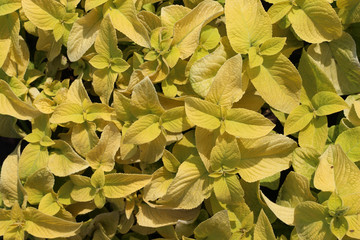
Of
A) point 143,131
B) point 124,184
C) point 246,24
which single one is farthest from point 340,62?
point 124,184

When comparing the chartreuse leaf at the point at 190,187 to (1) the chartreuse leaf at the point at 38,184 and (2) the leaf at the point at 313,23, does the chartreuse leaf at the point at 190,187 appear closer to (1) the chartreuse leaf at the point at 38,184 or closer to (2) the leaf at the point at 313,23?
(1) the chartreuse leaf at the point at 38,184

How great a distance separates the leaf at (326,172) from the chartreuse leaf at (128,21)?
63 centimetres

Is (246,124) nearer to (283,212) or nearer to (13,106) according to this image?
(283,212)

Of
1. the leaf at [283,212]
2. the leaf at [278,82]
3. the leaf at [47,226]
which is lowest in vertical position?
the leaf at [47,226]

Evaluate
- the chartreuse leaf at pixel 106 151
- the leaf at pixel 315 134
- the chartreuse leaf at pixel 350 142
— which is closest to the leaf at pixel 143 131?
the chartreuse leaf at pixel 106 151

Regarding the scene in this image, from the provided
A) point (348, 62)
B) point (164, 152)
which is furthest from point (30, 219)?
point (348, 62)

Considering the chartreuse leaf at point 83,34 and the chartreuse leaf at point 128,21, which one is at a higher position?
the chartreuse leaf at point 128,21

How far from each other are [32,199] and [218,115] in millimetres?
644

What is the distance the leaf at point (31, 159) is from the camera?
1.47 meters

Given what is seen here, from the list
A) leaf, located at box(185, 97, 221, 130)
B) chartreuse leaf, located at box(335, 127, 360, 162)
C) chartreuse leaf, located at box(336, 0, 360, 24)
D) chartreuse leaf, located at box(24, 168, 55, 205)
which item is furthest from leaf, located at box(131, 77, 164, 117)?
chartreuse leaf, located at box(336, 0, 360, 24)

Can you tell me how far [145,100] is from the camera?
1357 mm

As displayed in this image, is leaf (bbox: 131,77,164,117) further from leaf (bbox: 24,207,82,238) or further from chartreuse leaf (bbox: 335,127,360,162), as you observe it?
chartreuse leaf (bbox: 335,127,360,162)

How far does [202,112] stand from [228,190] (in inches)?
9.3

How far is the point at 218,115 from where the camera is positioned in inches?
52.6
